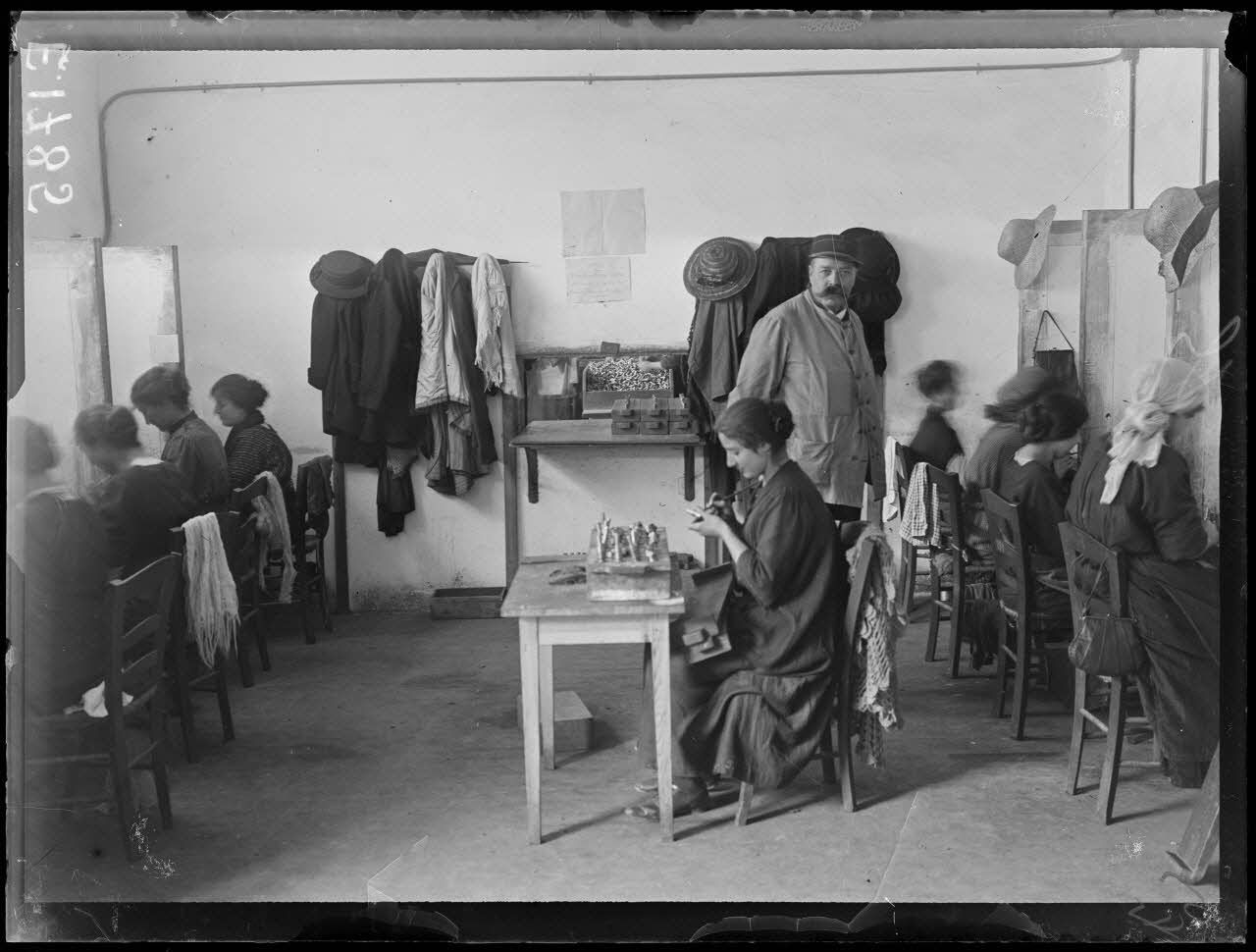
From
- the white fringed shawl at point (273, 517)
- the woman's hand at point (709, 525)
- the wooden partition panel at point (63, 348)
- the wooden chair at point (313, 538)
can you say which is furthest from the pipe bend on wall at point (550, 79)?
the woman's hand at point (709, 525)

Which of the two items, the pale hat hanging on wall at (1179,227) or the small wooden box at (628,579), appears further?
the pale hat hanging on wall at (1179,227)

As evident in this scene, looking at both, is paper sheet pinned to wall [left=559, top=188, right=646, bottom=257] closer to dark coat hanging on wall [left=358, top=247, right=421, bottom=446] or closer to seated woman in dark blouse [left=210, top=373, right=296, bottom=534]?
dark coat hanging on wall [left=358, top=247, right=421, bottom=446]

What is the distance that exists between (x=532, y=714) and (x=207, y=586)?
1557 millimetres

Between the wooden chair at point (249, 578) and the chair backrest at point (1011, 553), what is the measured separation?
2943 millimetres

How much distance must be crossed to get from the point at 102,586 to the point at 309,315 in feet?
6.44

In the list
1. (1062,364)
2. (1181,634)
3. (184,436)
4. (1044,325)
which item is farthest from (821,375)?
(184,436)

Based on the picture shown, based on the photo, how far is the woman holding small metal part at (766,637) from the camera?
396 centimetres

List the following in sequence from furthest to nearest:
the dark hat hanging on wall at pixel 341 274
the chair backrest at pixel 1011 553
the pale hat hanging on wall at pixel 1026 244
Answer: the pale hat hanging on wall at pixel 1026 244, the dark hat hanging on wall at pixel 341 274, the chair backrest at pixel 1011 553

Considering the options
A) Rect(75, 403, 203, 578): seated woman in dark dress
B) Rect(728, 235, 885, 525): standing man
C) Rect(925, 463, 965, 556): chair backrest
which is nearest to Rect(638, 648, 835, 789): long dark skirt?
Rect(728, 235, 885, 525): standing man

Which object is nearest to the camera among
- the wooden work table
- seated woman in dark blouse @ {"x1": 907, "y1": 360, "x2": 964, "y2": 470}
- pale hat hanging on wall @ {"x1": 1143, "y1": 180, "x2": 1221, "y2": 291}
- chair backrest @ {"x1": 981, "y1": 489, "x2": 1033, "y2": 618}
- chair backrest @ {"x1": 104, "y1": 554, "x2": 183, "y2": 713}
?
chair backrest @ {"x1": 104, "y1": 554, "x2": 183, "y2": 713}

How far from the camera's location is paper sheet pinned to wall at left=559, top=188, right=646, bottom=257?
566 centimetres

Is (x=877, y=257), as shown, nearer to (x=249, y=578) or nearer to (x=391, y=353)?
(x=391, y=353)

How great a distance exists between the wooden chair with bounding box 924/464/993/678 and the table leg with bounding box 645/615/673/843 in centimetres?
190

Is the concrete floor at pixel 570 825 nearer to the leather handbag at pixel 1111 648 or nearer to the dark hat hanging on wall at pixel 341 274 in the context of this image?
the leather handbag at pixel 1111 648
